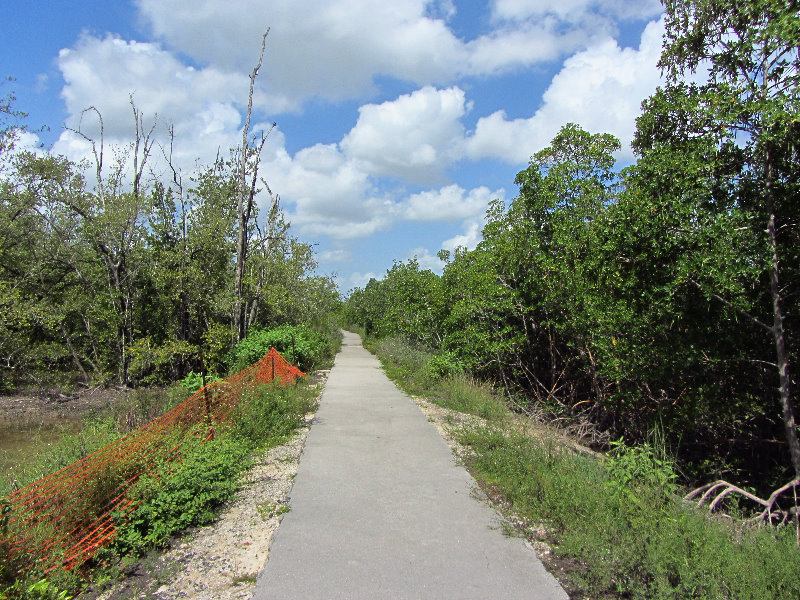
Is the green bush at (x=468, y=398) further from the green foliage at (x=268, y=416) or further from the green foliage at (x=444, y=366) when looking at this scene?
the green foliage at (x=268, y=416)

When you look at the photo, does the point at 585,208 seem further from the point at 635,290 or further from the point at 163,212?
the point at 163,212

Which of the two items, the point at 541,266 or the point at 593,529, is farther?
the point at 541,266

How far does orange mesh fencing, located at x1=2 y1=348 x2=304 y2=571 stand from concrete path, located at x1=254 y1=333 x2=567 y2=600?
→ 1348 millimetres

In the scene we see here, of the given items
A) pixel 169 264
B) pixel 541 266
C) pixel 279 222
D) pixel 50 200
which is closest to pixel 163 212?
pixel 169 264

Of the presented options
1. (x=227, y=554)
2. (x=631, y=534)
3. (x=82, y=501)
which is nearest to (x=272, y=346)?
(x=82, y=501)

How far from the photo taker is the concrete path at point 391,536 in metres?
3.58

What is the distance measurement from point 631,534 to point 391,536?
1903 millimetres

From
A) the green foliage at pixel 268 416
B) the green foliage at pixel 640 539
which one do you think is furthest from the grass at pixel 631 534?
the green foliage at pixel 268 416

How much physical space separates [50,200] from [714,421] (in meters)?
Result: 18.3

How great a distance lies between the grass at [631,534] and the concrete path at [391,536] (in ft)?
1.05

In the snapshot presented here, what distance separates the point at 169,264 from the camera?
1639 cm

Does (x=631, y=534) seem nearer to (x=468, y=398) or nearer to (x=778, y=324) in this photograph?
(x=778, y=324)

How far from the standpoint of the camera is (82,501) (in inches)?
162

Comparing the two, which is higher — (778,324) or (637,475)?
(778,324)
